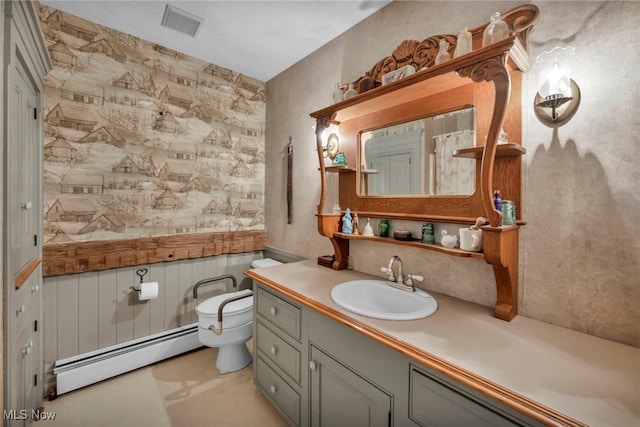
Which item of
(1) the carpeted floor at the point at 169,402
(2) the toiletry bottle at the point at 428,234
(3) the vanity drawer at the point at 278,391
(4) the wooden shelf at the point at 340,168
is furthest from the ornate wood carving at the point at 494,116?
(1) the carpeted floor at the point at 169,402

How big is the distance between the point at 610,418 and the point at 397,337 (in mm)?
537

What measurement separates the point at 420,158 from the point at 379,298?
812mm

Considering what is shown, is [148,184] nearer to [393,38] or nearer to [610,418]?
[393,38]

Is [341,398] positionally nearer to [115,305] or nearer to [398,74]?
[398,74]

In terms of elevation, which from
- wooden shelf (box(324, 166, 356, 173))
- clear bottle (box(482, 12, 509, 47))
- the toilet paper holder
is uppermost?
clear bottle (box(482, 12, 509, 47))

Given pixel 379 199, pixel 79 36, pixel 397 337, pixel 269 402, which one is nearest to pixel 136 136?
pixel 79 36

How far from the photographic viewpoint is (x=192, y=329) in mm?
2443

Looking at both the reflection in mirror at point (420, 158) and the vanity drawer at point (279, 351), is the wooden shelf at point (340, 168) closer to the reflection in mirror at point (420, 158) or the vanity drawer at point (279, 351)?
the reflection in mirror at point (420, 158)

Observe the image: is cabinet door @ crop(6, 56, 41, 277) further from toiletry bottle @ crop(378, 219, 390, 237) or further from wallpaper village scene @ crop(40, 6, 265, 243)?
toiletry bottle @ crop(378, 219, 390, 237)

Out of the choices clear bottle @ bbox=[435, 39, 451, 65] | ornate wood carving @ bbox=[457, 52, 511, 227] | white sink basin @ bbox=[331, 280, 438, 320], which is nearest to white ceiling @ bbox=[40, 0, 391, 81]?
clear bottle @ bbox=[435, 39, 451, 65]

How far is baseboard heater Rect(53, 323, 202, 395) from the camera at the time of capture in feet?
6.21

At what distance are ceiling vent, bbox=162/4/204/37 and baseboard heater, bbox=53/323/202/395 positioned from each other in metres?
2.36

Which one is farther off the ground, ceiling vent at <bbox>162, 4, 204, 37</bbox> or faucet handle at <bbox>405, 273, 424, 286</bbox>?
ceiling vent at <bbox>162, 4, 204, 37</bbox>

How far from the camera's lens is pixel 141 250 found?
2197 mm
